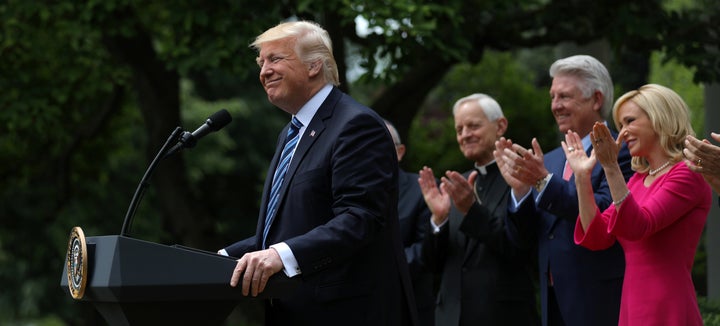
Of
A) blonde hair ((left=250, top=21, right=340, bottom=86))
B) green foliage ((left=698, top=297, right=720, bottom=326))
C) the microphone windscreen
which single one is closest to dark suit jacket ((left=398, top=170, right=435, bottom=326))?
green foliage ((left=698, top=297, right=720, bottom=326))

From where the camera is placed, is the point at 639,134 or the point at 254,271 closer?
the point at 254,271

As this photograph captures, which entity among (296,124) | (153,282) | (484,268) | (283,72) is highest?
(283,72)

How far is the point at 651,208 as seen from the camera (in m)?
4.06

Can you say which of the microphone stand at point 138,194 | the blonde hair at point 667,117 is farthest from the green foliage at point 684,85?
the microphone stand at point 138,194

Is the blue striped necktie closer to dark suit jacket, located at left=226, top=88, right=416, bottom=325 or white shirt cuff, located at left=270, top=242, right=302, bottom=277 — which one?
dark suit jacket, located at left=226, top=88, right=416, bottom=325

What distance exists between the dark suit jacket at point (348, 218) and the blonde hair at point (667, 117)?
1.17 metres

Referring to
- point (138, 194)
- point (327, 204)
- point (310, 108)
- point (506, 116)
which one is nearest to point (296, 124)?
point (310, 108)

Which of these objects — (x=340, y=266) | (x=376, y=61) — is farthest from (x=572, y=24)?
(x=340, y=266)

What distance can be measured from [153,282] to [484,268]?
8.92 ft

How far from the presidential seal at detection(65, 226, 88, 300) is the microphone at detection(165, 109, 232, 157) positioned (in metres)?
0.47

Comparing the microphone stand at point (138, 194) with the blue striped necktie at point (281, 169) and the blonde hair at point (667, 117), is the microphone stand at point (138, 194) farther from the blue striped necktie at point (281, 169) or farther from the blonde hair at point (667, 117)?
the blonde hair at point (667, 117)

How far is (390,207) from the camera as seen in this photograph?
12.2 feet

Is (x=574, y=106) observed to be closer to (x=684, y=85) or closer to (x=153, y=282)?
(x=153, y=282)

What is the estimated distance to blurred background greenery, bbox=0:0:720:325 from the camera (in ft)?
26.9
